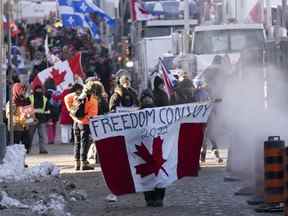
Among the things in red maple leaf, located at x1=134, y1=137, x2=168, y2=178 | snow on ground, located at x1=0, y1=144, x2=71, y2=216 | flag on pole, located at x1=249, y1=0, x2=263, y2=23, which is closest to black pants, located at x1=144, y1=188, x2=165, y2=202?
red maple leaf, located at x1=134, y1=137, x2=168, y2=178

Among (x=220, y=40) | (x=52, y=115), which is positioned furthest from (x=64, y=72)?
(x=220, y=40)

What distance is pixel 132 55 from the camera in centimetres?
5153

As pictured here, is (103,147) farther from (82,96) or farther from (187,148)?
→ (82,96)

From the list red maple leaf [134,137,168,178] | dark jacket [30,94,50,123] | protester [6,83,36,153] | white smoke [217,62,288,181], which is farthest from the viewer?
dark jacket [30,94,50,123]

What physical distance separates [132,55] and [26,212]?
38.0m

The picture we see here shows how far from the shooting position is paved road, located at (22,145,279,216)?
14484mm

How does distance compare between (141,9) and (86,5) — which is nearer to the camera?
(86,5)

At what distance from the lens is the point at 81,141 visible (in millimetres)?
21062

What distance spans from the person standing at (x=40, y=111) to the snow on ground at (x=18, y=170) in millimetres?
6568

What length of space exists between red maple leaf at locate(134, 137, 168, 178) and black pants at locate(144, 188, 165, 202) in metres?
0.28

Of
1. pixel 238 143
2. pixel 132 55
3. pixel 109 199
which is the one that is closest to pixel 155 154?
pixel 109 199

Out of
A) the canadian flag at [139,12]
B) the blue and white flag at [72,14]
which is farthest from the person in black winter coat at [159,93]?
the canadian flag at [139,12]

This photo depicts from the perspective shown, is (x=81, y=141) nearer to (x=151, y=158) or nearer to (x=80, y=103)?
(x=80, y=103)

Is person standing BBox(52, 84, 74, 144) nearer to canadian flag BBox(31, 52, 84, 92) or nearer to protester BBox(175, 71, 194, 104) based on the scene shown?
canadian flag BBox(31, 52, 84, 92)
